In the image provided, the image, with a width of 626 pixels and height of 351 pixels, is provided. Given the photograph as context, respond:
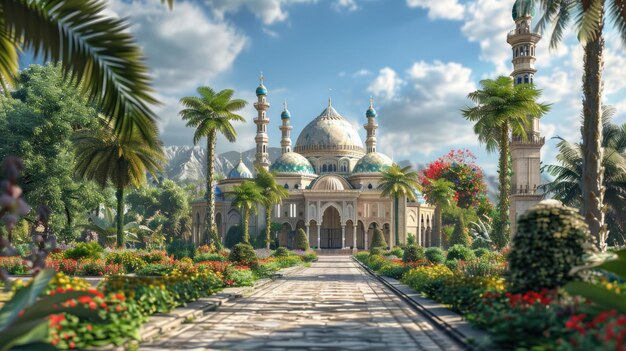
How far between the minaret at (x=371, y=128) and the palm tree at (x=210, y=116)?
49.3m

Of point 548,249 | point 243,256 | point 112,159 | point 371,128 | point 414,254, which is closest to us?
point 548,249

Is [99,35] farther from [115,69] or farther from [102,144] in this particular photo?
[102,144]

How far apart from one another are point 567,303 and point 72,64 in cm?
698

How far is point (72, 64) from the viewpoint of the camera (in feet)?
22.4

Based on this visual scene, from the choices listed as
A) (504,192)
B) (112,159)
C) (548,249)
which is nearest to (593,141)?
(548,249)

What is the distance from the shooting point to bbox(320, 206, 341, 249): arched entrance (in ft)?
245

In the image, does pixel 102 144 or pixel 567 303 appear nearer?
pixel 567 303

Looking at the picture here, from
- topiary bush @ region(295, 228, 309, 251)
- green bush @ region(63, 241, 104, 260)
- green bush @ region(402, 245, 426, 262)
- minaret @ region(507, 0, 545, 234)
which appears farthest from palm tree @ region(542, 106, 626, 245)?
green bush @ region(63, 241, 104, 260)

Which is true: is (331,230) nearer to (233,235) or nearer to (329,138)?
(329,138)

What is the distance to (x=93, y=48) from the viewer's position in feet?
22.4

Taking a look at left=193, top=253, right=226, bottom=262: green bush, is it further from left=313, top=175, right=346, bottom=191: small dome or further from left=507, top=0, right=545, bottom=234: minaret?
left=313, top=175, right=346, bottom=191: small dome

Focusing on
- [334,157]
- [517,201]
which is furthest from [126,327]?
[334,157]

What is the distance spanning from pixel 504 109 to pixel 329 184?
43.3m

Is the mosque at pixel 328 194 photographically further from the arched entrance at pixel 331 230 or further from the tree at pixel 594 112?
the tree at pixel 594 112
